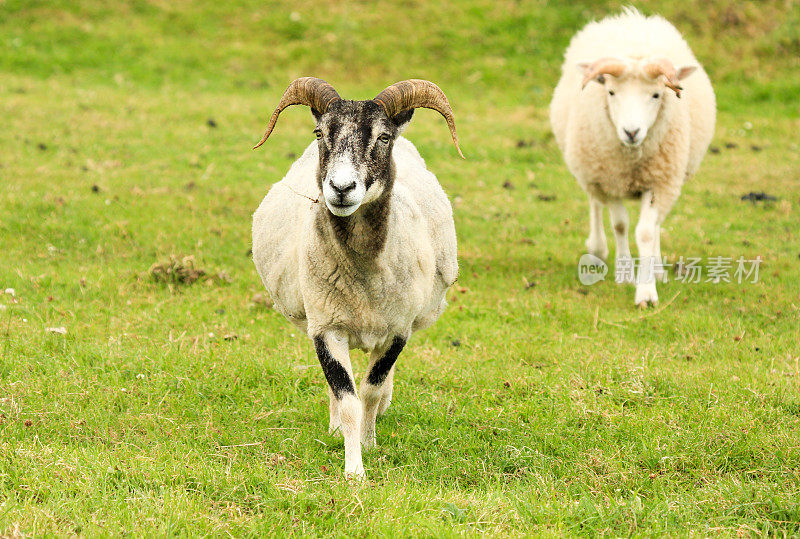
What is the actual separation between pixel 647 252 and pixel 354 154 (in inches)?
211

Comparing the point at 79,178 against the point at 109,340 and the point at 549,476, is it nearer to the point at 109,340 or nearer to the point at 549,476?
the point at 109,340

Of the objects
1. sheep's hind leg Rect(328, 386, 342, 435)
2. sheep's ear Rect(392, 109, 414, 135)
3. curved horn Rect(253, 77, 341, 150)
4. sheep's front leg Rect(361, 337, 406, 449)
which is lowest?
sheep's hind leg Rect(328, 386, 342, 435)

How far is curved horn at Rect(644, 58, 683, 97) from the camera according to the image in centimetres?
871

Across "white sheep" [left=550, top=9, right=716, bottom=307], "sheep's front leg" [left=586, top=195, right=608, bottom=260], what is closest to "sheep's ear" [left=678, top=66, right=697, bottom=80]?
"white sheep" [left=550, top=9, right=716, bottom=307]

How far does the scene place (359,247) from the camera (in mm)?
5098

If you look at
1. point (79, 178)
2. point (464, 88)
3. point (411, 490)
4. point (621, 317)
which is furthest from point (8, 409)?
point (464, 88)

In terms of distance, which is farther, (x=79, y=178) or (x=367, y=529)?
(x=79, y=178)

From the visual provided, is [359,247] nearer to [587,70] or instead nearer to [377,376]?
[377,376]

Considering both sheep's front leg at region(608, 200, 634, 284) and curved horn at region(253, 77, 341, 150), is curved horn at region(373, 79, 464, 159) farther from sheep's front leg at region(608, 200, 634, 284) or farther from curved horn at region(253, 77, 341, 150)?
sheep's front leg at region(608, 200, 634, 284)

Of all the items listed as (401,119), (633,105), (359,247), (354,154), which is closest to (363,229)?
(359,247)

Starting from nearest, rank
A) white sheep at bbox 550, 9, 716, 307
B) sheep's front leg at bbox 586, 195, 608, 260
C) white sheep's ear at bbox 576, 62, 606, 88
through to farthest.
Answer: white sheep at bbox 550, 9, 716, 307, white sheep's ear at bbox 576, 62, 606, 88, sheep's front leg at bbox 586, 195, 608, 260

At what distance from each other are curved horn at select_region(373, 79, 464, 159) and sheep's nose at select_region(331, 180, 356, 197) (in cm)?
68

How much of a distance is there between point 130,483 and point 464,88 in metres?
15.4

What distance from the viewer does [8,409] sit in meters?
5.73
